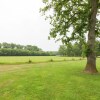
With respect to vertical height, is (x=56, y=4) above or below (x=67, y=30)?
above

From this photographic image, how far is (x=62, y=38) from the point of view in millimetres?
32500

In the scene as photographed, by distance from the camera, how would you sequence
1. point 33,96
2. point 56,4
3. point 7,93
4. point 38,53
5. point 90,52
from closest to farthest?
point 33,96 → point 7,93 → point 90,52 → point 56,4 → point 38,53

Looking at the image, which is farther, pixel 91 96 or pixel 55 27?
pixel 55 27

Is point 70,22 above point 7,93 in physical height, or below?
above

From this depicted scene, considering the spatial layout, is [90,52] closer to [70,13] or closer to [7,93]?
[70,13]

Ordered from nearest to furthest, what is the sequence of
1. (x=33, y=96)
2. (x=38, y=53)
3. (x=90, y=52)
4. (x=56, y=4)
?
(x=33, y=96)
(x=90, y=52)
(x=56, y=4)
(x=38, y=53)

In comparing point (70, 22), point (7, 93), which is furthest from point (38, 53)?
point (7, 93)

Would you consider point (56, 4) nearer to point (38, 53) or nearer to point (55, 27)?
point (55, 27)

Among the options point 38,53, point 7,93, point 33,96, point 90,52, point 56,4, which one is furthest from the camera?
point 38,53

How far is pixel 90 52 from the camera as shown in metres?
29.2

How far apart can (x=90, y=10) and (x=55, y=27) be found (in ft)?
17.8

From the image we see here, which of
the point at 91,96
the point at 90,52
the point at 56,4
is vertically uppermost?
the point at 56,4

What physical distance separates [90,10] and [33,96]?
21.5 meters

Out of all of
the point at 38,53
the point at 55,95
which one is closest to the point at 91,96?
the point at 55,95
